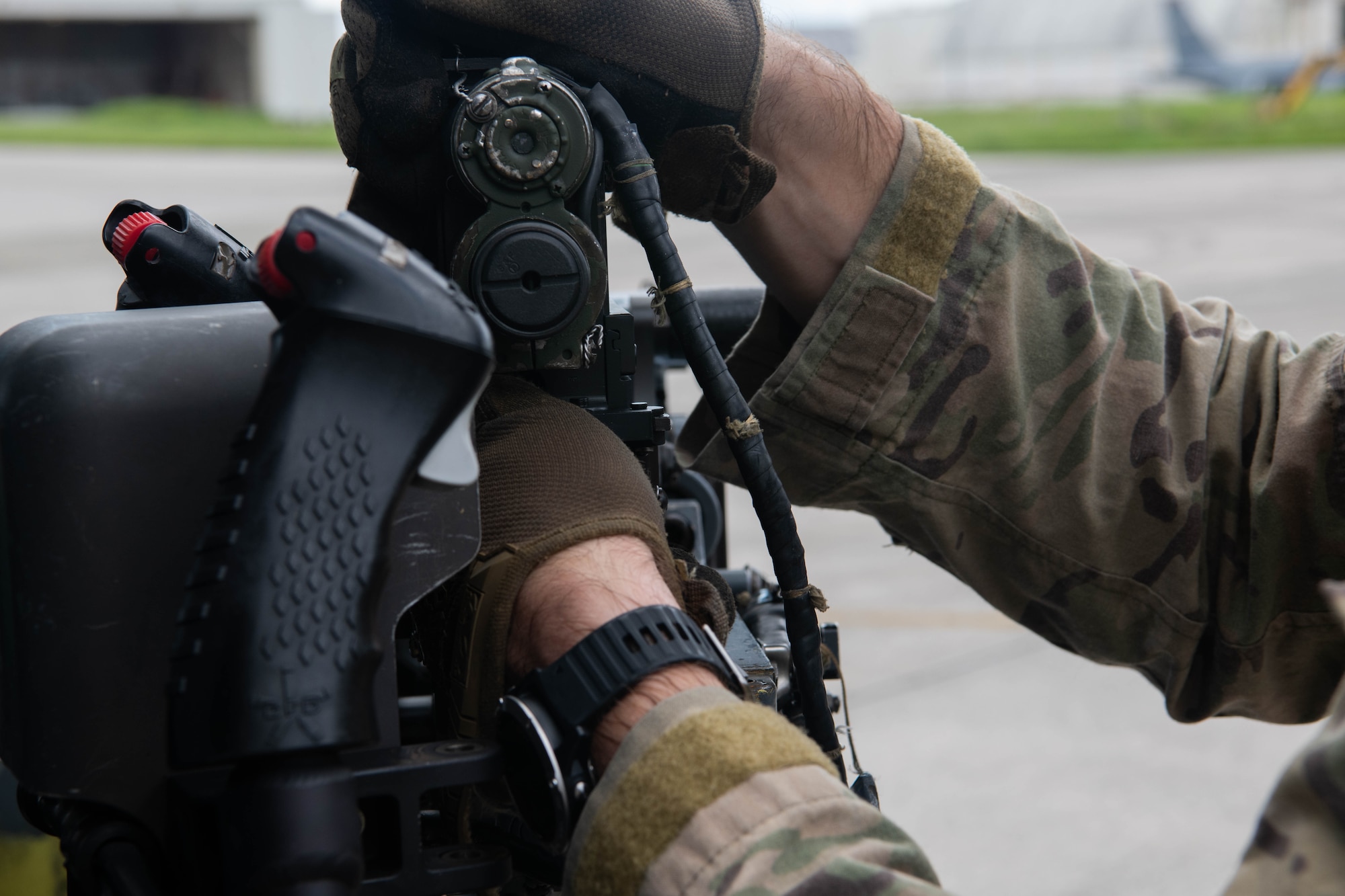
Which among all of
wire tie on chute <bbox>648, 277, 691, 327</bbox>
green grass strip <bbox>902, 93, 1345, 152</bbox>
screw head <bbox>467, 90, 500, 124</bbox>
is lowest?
green grass strip <bbox>902, 93, 1345, 152</bbox>

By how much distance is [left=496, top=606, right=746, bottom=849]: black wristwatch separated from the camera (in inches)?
23.4

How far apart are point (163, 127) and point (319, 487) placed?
24723 mm

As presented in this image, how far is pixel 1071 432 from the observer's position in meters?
0.95

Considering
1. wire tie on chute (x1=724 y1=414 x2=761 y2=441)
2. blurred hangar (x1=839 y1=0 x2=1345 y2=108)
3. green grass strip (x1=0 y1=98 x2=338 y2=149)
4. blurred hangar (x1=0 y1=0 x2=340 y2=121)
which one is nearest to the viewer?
wire tie on chute (x1=724 y1=414 x2=761 y2=441)

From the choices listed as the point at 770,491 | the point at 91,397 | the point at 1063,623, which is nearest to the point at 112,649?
the point at 91,397

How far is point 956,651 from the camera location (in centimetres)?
254

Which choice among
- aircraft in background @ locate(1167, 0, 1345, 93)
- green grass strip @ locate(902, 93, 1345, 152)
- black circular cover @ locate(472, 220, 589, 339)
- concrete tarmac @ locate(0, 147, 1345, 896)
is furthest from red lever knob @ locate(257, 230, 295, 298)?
aircraft in background @ locate(1167, 0, 1345, 93)

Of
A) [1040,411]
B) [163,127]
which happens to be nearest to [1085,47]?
[163,127]

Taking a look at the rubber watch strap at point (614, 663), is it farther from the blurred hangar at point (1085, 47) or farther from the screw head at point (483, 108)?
the blurred hangar at point (1085, 47)

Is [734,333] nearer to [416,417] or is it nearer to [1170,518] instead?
[1170,518]

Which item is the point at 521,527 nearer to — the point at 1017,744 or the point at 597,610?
the point at 597,610

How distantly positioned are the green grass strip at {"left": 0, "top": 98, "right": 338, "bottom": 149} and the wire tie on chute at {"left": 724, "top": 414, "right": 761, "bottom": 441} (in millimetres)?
15590

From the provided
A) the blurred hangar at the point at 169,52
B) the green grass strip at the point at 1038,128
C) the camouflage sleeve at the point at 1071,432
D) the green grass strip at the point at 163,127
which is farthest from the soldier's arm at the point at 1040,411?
the blurred hangar at the point at 169,52

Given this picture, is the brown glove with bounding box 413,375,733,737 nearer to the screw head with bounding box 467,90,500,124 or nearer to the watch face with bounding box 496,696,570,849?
the watch face with bounding box 496,696,570,849
